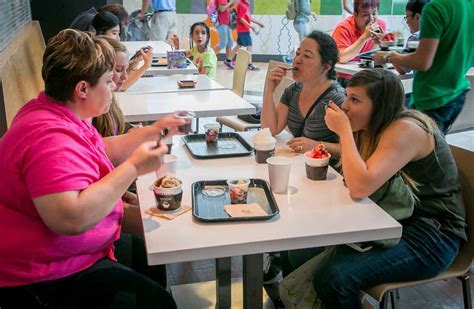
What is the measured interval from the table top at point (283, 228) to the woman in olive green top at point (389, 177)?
0.13 metres

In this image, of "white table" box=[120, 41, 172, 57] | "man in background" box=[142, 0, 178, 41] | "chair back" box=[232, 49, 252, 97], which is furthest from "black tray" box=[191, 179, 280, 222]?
"man in background" box=[142, 0, 178, 41]

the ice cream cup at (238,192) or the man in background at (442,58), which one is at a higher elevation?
the man in background at (442,58)

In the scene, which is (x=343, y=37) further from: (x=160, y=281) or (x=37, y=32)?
(x=37, y=32)

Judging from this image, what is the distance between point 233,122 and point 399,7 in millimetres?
6775

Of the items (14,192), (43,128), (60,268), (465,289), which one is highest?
(43,128)

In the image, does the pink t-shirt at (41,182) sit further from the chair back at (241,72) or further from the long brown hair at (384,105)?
the chair back at (241,72)

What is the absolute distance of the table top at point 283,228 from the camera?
4.79ft

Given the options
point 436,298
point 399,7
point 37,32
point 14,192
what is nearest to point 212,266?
point 436,298

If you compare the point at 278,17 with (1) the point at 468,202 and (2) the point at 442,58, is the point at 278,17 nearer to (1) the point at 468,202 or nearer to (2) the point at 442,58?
(2) the point at 442,58

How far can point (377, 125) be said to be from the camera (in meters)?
1.92

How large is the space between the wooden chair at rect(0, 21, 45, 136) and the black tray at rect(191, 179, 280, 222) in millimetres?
1339

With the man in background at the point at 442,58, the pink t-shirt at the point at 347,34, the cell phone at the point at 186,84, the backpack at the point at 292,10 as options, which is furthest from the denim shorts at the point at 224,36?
the man in background at the point at 442,58

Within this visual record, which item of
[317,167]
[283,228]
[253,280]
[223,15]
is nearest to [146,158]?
[283,228]

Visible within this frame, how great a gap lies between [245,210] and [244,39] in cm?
748
